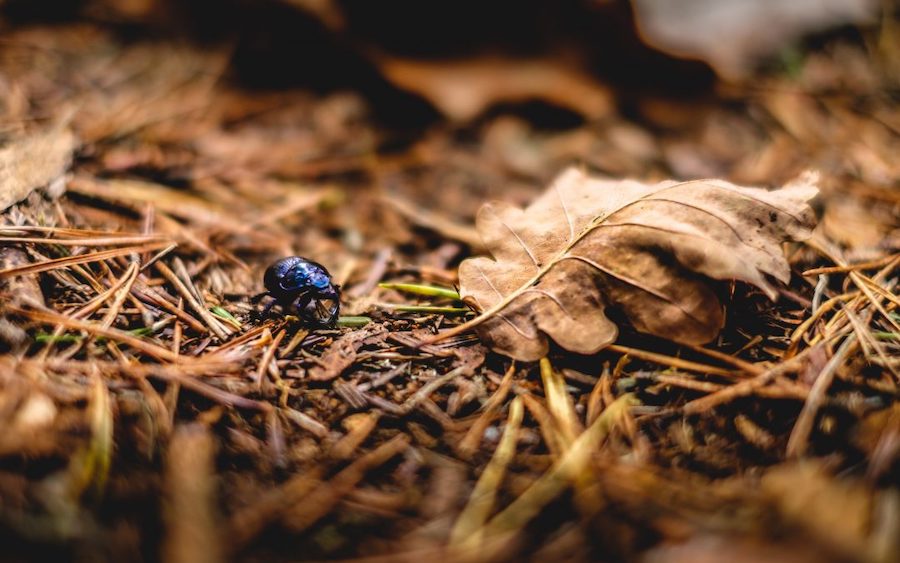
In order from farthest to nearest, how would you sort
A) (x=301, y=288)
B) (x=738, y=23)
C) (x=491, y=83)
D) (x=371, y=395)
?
1. (x=738, y=23)
2. (x=491, y=83)
3. (x=301, y=288)
4. (x=371, y=395)

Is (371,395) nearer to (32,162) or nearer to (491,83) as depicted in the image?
(32,162)

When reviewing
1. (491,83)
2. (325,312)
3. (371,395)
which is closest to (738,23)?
(491,83)

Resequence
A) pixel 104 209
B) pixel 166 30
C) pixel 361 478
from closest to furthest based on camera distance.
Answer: pixel 361 478, pixel 104 209, pixel 166 30

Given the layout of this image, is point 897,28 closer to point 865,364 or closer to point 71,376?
point 865,364

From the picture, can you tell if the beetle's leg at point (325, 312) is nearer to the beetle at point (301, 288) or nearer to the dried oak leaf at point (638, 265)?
the beetle at point (301, 288)

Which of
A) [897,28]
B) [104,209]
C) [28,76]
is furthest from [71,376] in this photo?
[897,28]

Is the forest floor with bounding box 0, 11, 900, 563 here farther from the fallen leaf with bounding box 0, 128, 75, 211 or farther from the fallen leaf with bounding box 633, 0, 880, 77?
the fallen leaf with bounding box 633, 0, 880, 77
